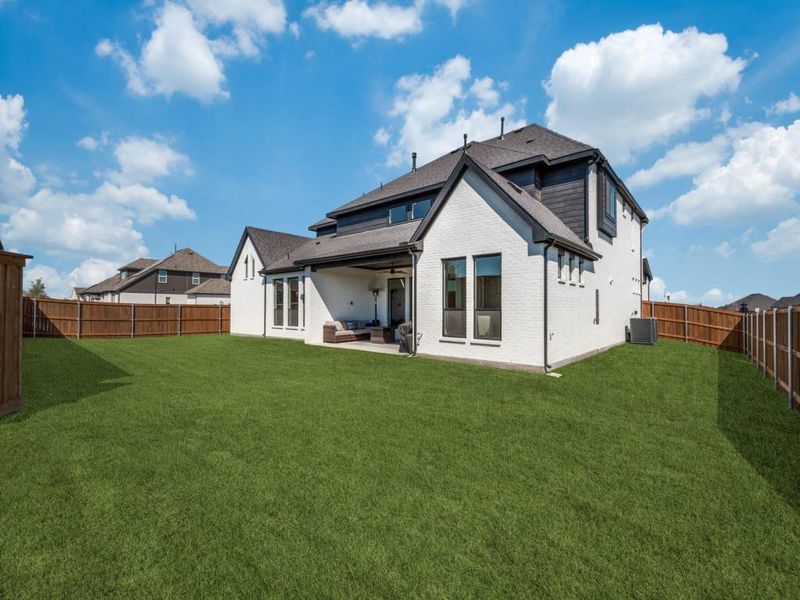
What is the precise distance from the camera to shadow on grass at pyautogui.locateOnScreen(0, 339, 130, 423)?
636 centimetres

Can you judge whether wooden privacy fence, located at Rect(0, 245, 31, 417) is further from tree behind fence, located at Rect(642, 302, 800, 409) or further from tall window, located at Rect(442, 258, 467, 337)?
tree behind fence, located at Rect(642, 302, 800, 409)

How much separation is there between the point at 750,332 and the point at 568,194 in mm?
7792

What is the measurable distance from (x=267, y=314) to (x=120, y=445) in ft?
49.3

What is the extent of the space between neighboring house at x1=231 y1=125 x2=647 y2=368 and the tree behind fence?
179 centimetres

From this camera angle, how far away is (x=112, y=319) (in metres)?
19.5

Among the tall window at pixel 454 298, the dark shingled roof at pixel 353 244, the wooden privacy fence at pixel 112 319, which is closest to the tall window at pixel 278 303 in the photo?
the dark shingled roof at pixel 353 244

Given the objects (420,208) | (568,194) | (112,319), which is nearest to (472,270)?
(568,194)

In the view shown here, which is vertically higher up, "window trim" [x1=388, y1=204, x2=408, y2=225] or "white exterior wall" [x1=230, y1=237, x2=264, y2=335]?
"window trim" [x1=388, y1=204, x2=408, y2=225]

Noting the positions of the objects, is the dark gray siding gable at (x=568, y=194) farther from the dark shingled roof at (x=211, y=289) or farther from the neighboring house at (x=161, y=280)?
the neighboring house at (x=161, y=280)

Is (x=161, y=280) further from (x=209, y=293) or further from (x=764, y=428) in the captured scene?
(x=764, y=428)

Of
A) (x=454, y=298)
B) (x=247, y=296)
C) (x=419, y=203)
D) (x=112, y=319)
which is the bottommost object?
(x=112, y=319)

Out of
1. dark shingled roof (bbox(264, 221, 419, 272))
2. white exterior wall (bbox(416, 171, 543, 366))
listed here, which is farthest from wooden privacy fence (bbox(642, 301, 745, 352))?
dark shingled roof (bbox(264, 221, 419, 272))

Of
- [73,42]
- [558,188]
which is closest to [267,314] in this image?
[73,42]

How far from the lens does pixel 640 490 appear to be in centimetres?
353
